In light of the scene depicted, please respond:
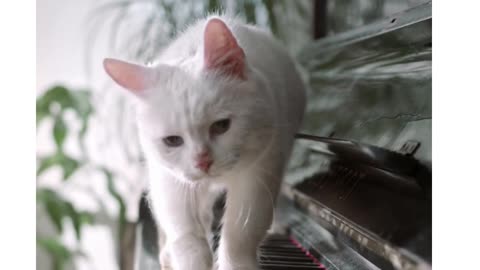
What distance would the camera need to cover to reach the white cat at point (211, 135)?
666 mm

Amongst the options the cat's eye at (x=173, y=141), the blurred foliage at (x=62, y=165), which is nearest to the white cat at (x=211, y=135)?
the cat's eye at (x=173, y=141)

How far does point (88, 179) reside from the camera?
39.8 inches

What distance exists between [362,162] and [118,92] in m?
0.44

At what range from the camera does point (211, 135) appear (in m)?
0.67

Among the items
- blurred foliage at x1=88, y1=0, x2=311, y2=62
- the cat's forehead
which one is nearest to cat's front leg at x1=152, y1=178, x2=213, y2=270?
the cat's forehead

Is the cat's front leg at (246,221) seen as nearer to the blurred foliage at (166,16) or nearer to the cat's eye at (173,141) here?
the cat's eye at (173,141)

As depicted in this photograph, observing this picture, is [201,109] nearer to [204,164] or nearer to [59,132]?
[204,164]

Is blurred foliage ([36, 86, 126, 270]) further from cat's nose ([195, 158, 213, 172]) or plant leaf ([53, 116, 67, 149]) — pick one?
cat's nose ([195, 158, 213, 172])

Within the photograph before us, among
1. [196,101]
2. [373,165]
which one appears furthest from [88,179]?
[373,165]

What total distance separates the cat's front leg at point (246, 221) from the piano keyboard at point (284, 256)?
3 centimetres

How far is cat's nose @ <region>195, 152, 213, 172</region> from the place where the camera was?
66cm

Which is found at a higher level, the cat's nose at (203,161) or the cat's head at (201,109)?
the cat's head at (201,109)

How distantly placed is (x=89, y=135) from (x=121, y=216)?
170 mm
